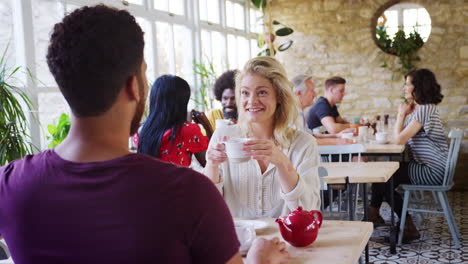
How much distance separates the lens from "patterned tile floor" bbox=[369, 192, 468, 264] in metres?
3.83

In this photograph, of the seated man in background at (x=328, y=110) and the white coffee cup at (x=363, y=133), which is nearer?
the white coffee cup at (x=363, y=133)

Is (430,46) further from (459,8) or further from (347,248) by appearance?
(347,248)

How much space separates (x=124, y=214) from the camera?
0.78 m

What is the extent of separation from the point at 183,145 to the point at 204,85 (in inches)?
119

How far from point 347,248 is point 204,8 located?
5.31 metres

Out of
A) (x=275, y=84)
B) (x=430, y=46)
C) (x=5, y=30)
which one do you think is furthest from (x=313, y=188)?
(x=430, y=46)

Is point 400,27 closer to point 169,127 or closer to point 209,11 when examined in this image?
point 209,11

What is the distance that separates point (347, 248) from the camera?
1.53 metres

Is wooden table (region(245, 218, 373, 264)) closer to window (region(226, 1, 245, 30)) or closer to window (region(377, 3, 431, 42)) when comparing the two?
window (region(226, 1, 245, 30))

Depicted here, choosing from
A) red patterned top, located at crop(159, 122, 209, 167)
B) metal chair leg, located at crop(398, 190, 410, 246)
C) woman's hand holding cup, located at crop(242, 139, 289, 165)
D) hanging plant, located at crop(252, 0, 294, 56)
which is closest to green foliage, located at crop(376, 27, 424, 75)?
hanging plant, located at crop(252, 0, 294, 56)

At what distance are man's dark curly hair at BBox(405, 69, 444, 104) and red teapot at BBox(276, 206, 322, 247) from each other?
315 centimetres

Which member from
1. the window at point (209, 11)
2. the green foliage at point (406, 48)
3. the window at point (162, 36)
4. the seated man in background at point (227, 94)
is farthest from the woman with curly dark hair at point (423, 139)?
the window at point (209, 11)

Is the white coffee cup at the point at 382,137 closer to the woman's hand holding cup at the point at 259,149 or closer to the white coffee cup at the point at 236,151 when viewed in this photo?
the woman's hand holding cup at the point at 259,149

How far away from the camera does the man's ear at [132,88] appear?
86 centimetres
